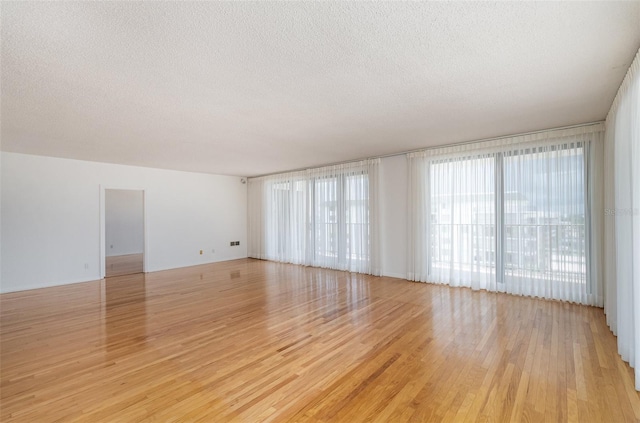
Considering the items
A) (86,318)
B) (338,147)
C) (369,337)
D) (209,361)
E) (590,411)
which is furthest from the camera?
(338,147)

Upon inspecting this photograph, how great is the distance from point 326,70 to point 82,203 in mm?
6477

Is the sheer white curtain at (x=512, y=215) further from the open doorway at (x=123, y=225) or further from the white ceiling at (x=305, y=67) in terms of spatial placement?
the open doorway at (x=123, y=225)

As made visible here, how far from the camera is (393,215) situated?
6055 mm

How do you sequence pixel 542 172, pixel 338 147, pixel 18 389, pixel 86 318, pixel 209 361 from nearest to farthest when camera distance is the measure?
pixel 18 389, pixel 209 361, pixel 86 318, pixel 542 172, pixel 338 147

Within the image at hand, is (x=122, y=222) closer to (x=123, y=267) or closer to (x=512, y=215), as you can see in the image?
(x=123, y=267)

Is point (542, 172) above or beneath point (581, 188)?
above

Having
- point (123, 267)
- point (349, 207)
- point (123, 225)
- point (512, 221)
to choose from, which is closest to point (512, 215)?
point (512, 221)

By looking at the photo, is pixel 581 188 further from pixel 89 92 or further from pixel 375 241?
pixel 89 92

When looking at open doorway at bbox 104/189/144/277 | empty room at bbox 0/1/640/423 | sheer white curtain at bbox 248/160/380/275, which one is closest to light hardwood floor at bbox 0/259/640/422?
empty room at bbox 0/1/640/423

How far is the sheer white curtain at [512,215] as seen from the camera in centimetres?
405

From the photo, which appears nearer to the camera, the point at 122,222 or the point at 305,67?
the point at 305,67

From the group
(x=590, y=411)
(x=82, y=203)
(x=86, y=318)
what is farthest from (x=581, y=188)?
(x=82, y=203)

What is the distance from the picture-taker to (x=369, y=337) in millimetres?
3107

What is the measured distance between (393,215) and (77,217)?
22.2 feet
